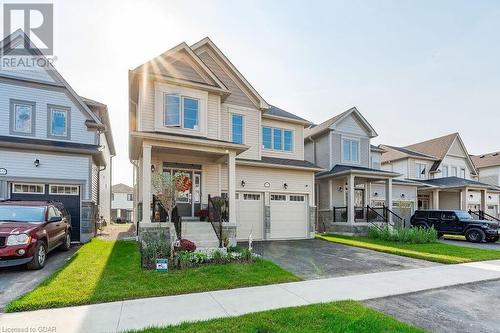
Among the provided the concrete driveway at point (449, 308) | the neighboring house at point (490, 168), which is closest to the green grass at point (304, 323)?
the concrete driveway at point (449, 308)

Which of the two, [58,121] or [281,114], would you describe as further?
[281,114]

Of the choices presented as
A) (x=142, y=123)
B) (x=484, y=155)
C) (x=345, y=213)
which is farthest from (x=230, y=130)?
(x=484, y=155)

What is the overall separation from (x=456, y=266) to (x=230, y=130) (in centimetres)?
1068

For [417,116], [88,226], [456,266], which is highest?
[417,116]

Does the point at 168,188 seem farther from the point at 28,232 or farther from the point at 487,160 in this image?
the point at 487,160

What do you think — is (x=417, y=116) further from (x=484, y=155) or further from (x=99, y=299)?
(x=484, y=155)

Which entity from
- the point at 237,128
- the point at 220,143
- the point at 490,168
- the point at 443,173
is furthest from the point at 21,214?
the point at 490,168

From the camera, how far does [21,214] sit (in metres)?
8.68

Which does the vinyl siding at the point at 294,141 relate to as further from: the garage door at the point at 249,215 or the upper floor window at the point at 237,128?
the garage door at the point at 249,215

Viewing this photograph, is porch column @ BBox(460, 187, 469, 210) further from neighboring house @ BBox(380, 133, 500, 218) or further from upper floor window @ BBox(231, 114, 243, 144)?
upper floor window @ BBox(231, 114, 243, 144)

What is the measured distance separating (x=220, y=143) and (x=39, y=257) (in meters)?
6.84

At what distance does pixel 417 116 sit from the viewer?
19.2 metres

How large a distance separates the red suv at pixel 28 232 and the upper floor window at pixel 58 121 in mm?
4281

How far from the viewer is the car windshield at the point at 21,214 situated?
8.48m
